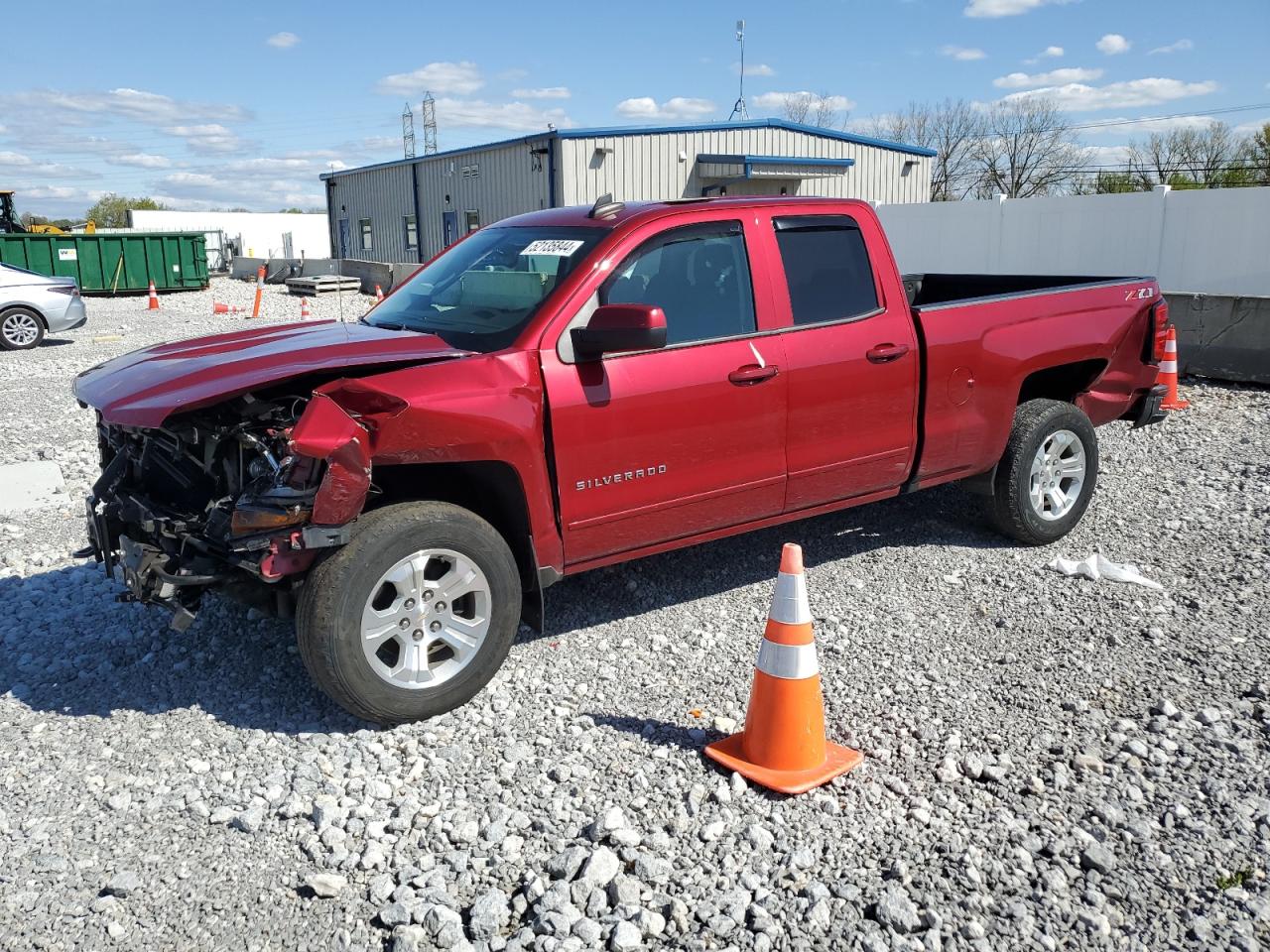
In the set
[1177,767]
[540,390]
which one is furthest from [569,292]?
[1177,767]

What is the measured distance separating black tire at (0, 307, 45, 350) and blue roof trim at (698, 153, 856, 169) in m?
17.3

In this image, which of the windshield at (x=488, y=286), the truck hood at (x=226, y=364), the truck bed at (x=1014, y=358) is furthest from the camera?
the truck bed at (x=1014, y=358)

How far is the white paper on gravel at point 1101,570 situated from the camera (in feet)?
17.9

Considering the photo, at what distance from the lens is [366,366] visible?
3.99 m

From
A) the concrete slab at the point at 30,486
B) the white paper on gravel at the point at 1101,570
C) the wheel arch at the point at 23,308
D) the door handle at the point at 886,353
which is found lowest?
the white paper on gravel at the point at 1101,570

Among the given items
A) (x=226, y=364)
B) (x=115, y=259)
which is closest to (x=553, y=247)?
(x=226, y=364)

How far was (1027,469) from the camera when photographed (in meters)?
5.90

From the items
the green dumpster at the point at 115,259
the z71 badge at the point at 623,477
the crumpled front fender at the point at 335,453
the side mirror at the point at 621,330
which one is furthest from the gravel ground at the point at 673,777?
the green dumpster at the point at 115,259

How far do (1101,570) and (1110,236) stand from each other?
1545 cm

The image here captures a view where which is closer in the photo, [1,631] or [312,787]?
[312,787]

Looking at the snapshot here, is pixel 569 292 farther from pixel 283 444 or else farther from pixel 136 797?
pixel 136 797

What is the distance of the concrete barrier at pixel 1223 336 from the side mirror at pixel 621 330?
8881 mm

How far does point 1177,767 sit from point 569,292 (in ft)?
9.50

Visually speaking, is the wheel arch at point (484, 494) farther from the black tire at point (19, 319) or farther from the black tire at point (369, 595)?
the black tire at point (19, 319)
